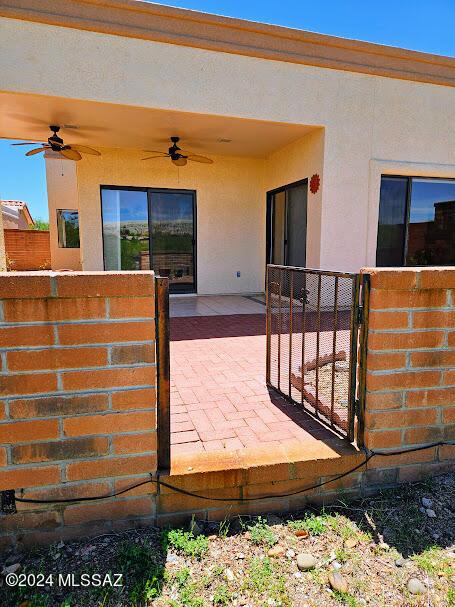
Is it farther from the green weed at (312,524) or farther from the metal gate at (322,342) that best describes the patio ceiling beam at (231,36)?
the green weed at (312,524)

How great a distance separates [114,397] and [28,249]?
15.2 m

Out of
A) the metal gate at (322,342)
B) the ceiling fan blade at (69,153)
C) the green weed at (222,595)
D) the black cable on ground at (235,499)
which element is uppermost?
the ceiling fan blade at (69,153)

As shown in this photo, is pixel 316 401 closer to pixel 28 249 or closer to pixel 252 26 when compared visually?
pixel 252 26

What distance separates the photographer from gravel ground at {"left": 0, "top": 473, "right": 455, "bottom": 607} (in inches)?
51.6

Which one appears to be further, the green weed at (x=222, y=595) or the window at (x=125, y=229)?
the window at (x=125, y=229)

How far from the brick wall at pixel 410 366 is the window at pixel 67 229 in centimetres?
1102

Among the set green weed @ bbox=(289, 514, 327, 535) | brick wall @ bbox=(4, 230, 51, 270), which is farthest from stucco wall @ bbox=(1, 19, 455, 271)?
brick wall @ bbox=(4, 230, 51, 270)

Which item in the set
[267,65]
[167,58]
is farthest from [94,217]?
[267,65]

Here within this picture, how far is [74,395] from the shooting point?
146 cm

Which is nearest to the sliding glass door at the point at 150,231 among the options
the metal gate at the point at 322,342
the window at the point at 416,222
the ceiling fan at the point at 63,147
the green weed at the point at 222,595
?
the ceiling fan at the point at 63,147

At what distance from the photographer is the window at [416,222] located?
626cm

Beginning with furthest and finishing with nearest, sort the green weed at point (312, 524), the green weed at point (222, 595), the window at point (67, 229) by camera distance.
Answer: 1. the window at point (67, 229)
2. the green weed at point (312, 524)
3. the green weed at point (222, 595)

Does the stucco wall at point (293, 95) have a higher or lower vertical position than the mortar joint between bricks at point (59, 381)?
higher

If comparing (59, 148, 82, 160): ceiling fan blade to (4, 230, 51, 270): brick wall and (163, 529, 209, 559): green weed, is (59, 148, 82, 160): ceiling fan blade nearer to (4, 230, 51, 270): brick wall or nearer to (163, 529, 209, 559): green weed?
(163, 529, 209, 559): green weed
